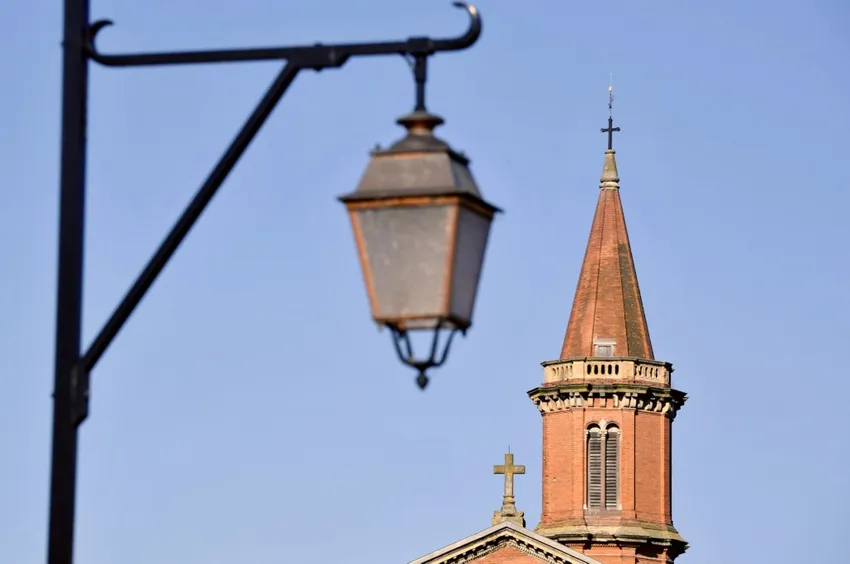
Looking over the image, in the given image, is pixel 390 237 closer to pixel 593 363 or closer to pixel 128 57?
pixel 128 57

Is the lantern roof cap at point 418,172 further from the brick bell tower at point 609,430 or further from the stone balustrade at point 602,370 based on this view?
the stone balustrade at point 602,370

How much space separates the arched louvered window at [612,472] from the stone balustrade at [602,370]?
66.6 inches

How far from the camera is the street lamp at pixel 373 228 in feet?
31.9

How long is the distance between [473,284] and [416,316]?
34 cm

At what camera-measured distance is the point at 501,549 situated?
236 ft

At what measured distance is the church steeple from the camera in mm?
73312

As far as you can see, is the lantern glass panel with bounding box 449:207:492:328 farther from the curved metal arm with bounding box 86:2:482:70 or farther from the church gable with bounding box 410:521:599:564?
the church gable with bounding box 410:521:599:564

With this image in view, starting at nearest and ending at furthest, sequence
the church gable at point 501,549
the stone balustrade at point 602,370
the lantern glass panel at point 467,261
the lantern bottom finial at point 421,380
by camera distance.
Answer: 1. the lantern bottom finial at point 421,380
2. the lantern glass panel at point 467,261
3. the church gable at point 501,549
4. the stone balustrade at point 602,370

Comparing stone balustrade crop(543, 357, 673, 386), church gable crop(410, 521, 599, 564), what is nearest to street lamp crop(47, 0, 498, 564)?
church gable crop(410, 521, 599, 564)

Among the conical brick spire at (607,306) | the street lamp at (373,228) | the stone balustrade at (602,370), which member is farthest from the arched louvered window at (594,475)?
the street lamp at (373,228)

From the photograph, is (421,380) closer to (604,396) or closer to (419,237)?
(419,237)

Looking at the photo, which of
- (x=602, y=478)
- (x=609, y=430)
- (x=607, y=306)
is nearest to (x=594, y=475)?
(x=602, y=478)

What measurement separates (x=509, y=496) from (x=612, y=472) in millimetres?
3150

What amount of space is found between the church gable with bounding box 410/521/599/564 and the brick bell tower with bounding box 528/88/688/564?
137 centimetres
